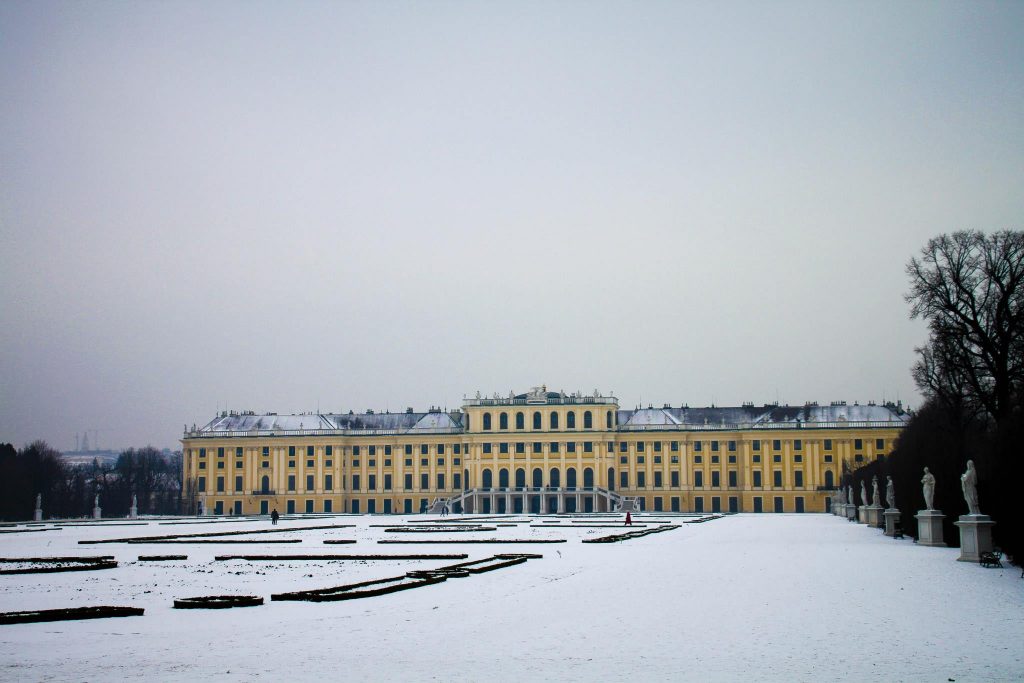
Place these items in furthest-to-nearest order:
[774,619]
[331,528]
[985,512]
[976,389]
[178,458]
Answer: [178,458], [331,528], [976,389], [985,512], [774,619]

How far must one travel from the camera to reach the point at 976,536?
2706cm

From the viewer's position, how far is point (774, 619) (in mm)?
16281

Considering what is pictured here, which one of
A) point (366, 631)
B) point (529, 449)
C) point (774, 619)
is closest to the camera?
point (366, 631)

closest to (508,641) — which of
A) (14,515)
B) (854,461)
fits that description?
(14,515)

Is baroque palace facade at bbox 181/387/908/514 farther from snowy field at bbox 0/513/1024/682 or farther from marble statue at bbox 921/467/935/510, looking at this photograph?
snowy field at bbox 0/513/1024/682

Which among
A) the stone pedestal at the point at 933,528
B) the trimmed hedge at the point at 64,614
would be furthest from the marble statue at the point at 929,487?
the trimmed hedge at the point at 64,614

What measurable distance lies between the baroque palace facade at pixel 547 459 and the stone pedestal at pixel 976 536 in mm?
68592

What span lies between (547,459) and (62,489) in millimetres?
42703

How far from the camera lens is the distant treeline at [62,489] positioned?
8256 centimetres

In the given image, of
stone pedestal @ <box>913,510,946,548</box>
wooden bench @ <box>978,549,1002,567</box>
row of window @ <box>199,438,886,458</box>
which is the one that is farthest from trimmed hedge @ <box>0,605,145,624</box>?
row of window @ <box>199,438,886,458</box>

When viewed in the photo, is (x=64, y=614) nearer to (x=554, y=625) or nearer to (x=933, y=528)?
(x=554, y=625)

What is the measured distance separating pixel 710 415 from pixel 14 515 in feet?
201

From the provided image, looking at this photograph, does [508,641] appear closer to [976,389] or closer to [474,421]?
[976,389]

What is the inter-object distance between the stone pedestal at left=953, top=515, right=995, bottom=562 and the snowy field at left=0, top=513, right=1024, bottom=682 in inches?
18.5
